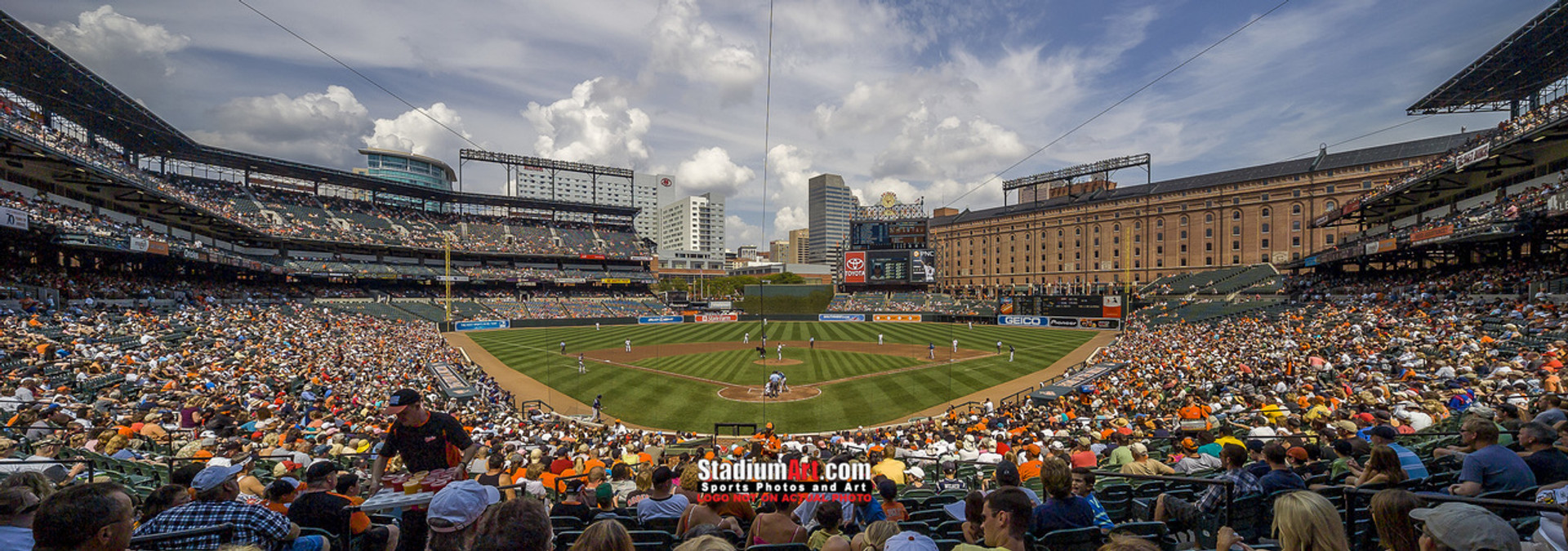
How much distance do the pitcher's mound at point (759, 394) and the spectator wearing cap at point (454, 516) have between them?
66.7 feet

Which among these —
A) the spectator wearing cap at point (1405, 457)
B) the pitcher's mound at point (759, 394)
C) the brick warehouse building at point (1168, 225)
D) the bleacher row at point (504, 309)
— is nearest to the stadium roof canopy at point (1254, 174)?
the brick warehouse building at point (1168, 225)

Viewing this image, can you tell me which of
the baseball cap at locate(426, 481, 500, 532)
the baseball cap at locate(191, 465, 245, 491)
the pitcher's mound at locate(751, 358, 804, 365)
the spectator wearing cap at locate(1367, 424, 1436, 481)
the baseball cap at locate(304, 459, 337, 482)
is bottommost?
the pitcher's mound at locate(751, 358, 804, 365)

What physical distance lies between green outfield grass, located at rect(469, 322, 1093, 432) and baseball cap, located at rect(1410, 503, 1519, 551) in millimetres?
17180

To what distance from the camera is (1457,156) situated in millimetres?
25109

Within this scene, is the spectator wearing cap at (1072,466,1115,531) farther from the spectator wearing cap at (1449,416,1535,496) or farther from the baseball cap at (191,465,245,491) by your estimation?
the baseball cap at (191,465,245,491)

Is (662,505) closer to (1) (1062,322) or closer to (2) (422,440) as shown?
(2) (422,440)

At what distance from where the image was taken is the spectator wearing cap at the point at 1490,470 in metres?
4.54

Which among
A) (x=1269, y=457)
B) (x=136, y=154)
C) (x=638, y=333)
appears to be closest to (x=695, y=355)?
(x=638, y=333)

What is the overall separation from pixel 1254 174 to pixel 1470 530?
89.0 m

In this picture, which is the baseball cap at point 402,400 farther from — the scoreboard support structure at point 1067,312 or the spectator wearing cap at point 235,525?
the scoreboard support structure at point 1067,312

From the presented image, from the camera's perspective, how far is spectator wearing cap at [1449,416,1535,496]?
4.54 meters

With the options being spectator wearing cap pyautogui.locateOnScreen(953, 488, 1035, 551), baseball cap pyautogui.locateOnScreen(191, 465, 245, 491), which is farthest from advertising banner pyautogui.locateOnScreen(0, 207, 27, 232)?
spectator wearing cap pyautogui.locateOnScreen(953, 488, 1035, 551)

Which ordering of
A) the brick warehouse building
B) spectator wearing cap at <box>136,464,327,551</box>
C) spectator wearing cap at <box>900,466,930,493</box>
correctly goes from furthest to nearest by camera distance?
the brick warehouse building
spectator wearing cap at <box>900,466,930,493</box>
spectator wearing cap at <box>136,464,327,551</box>

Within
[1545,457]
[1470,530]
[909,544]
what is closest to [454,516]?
[909,544]
